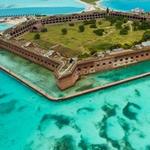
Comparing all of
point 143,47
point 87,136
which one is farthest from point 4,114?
point 143,47

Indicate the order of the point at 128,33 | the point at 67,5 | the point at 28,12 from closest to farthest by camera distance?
the point at 128,33 < the point at 28,12 < the point at 67,5

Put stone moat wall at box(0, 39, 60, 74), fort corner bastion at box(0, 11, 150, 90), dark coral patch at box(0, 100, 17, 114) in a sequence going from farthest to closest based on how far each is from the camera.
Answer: stone moat wall at box(0, 39, 60, 74), fort corner bastion at box(0, 11, 150, 90), dark coral patch at box(0, 100, 17, 114)

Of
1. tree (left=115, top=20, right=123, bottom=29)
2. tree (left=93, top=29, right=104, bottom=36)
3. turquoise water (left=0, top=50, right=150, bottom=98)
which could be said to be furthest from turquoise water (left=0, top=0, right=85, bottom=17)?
turquoise water (left=0, top=50, right=150, bottom=98)

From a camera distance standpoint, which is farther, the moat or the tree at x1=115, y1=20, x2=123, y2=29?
the tree at x1=115, y1=20, x2=123, y2=29

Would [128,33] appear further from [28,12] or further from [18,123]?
[28,12]

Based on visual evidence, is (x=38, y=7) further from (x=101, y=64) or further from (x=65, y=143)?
(x=65, y=143)

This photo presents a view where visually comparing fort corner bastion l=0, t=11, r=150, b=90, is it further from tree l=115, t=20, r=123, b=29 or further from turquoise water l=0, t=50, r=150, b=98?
tree l=115, t=20, r=123, b=29
